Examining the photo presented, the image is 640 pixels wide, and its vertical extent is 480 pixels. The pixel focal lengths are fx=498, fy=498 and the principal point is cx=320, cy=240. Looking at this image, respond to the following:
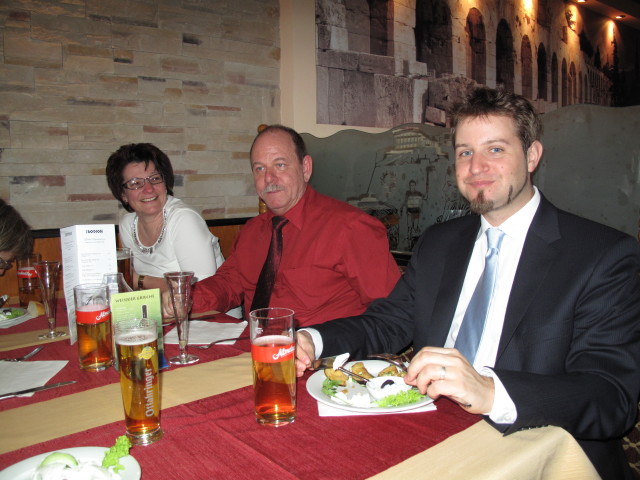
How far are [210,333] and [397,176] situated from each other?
200 centimetres

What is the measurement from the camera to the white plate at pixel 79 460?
2.43ft

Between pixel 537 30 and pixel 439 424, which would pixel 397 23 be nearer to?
pixel 537 30

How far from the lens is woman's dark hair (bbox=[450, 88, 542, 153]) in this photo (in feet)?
4.60

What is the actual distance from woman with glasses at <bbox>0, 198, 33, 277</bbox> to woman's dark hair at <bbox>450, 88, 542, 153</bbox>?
1866mm

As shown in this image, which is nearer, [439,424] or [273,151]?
[439,424]

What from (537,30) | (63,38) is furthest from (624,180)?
(537,30)

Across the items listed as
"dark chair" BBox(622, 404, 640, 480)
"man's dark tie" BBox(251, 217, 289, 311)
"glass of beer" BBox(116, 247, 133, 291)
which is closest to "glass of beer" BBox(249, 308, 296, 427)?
"glass of beer" BBox(116, 247, 133, 291)

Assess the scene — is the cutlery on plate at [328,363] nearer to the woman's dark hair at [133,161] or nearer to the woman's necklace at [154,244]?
the woman's necklace at [154,244]

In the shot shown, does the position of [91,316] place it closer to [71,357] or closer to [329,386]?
[71,357]

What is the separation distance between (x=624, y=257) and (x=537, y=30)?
5.16 m

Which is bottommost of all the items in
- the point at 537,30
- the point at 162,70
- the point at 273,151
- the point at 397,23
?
the point at 273,151

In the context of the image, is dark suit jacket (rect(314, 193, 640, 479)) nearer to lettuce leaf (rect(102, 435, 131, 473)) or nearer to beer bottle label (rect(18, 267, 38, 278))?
lettuce leaf (rect(102, 435, 131, 473))

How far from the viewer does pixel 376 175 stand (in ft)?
11.1

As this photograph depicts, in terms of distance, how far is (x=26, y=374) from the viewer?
1245mm
